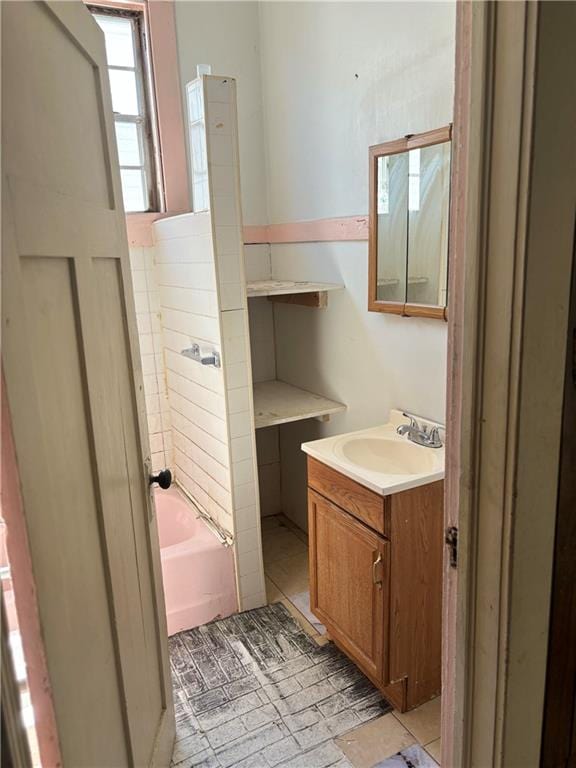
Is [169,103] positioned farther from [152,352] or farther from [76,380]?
[76,380]

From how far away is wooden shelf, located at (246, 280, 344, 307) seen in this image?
95.7 inches

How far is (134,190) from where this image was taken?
2.82 m

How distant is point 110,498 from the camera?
1.18 metres

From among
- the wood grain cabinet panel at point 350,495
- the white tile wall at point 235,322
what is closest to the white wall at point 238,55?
the white tile wall at point 235,322

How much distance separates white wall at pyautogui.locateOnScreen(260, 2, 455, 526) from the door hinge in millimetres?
1082

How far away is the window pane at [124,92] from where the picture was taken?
2.68 metres

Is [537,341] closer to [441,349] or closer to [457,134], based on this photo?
[457,134]

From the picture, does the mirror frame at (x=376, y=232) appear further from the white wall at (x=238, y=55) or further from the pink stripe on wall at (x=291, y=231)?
the white wall at (x=238, y=55)

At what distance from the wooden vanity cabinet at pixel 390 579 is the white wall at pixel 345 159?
42cm

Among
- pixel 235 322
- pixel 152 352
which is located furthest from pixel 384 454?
pixel 152 352

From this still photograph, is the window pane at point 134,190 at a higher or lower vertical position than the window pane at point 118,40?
lower

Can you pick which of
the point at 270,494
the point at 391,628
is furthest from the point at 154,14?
the point at 391,628

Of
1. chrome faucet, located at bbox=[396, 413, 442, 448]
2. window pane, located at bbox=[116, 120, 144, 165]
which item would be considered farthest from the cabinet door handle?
window pane, located at bbox=[116, 120, 144, 165]

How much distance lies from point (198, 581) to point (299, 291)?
1.31 metres
